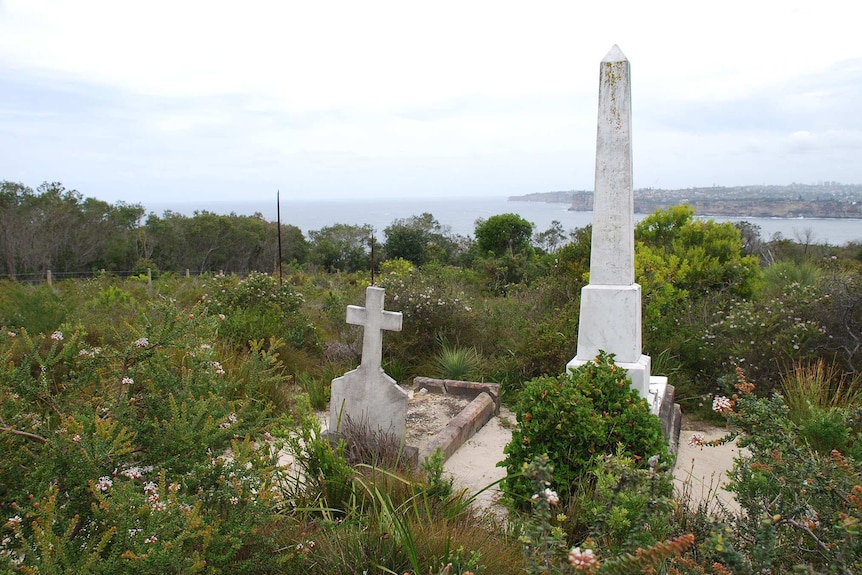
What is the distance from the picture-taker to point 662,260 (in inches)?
381

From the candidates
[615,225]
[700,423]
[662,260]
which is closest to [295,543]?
[615,225]

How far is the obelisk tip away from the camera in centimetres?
515

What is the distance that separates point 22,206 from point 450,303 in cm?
3749

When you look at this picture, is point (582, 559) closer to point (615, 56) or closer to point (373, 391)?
point (373, 391)

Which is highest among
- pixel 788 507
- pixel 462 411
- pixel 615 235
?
pixel 615 235

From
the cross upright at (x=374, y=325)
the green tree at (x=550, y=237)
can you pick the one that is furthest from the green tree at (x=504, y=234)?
the cross upright at (x=374, y=325)

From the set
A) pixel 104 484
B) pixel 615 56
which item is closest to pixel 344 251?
pixel 615 56

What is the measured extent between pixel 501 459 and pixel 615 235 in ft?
7.25

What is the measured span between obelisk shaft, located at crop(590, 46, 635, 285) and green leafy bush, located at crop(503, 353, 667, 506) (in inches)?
50.4

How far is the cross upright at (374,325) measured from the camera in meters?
5.06

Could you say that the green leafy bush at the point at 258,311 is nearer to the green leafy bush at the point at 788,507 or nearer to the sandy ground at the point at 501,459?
the sandy ground at the point at 501,459

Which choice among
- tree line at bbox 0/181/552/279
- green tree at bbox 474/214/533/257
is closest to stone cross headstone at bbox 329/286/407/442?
green tree at bbox 474/214/533/257

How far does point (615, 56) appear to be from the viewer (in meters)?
5.17

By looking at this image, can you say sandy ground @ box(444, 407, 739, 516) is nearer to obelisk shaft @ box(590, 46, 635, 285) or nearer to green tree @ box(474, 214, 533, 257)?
obelisk shaft @ box(590, 46, 635, 285)
